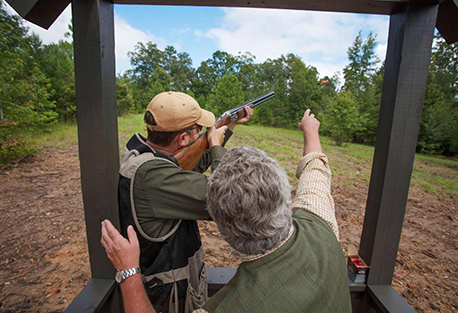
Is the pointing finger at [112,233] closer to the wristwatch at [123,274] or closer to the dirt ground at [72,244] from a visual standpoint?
the wristwatch at [123,274]

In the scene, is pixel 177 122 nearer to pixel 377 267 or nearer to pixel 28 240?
pixel 377 267

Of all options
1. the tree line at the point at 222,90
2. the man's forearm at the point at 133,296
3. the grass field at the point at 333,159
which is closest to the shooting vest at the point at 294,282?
the man's forearm at the point at 133,296

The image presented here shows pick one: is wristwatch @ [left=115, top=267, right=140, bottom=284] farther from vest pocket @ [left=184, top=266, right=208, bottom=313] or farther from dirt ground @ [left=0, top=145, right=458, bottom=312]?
dirt ground @ [left=0, top=145, right=458, bottom=312]

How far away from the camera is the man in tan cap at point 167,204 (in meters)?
1.16

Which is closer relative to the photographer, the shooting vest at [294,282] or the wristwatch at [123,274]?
the shooting vest at [294,282]

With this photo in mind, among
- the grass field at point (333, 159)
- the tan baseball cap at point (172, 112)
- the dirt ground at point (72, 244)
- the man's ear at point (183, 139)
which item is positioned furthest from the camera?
the grass field at point (333, 159)

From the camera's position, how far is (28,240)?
3758mm

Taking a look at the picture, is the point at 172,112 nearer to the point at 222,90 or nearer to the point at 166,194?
the point at 166,194

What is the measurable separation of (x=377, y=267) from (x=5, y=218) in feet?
19.4

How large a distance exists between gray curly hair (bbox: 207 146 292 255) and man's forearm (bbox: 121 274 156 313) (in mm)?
495

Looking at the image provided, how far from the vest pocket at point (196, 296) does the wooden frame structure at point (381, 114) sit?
0.81 meters

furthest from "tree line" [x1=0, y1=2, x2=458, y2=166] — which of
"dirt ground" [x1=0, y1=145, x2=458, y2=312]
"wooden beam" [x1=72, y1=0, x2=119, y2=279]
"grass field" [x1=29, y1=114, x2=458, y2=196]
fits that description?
"wooden beam" [x1=72, y1=0, x2=119, y2=279]

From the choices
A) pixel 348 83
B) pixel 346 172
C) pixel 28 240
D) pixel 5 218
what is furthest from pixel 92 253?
pixel 348 83

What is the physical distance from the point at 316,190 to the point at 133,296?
3.13 ft
